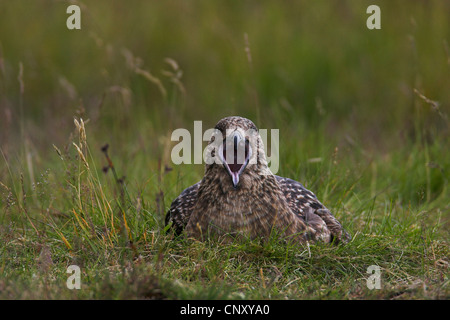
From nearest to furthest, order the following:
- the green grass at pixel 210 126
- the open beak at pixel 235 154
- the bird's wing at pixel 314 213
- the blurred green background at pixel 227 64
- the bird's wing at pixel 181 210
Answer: the green grass at pixel 210 126 → the open beak at pixel 235 154 → the bird's wing at pixel 314 213 → the bird's wing at pixel 181 210 → the blurred green background at pixel 227 64

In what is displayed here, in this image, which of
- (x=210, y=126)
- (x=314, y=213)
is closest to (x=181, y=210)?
(x=314, y=213)

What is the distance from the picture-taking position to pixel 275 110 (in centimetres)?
716

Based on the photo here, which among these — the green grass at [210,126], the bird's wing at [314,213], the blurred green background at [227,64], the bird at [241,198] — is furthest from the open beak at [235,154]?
the blurred green background at [227,64]

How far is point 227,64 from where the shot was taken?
8711mm

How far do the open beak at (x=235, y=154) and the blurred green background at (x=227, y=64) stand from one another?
9.86 feet

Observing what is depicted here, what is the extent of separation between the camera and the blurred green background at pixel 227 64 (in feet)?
25.8

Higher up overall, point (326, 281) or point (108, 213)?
point (108, 213)

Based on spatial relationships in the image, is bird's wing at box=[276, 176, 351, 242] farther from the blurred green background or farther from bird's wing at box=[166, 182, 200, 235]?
the blurred green background

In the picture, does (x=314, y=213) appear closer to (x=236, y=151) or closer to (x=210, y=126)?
(x=236, y=151)

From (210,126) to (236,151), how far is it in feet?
12.3

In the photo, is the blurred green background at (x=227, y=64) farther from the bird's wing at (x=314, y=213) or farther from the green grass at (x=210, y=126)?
the bird's wing at (x=314, y=213)
